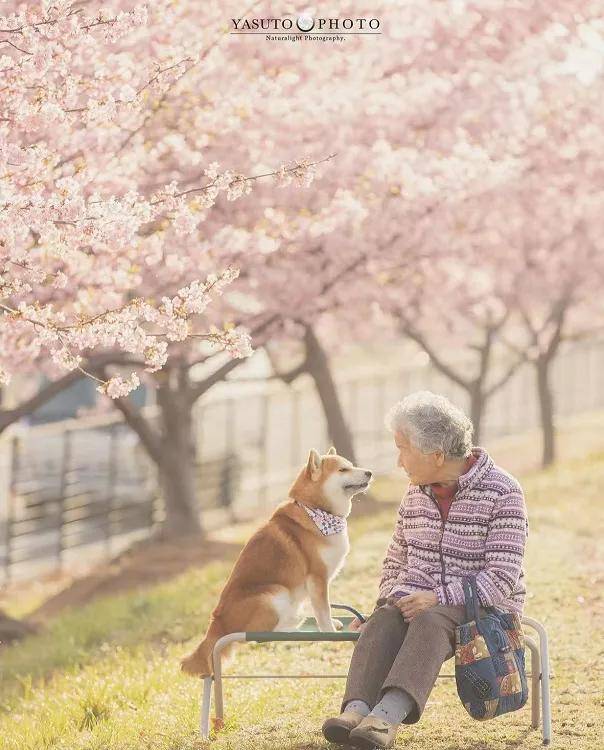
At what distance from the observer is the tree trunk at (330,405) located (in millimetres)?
16516

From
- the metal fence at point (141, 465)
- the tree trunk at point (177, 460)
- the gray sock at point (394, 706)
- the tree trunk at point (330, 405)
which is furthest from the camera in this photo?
the tree trunk at point (330, 405)

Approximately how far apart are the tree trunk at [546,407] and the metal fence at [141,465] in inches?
125

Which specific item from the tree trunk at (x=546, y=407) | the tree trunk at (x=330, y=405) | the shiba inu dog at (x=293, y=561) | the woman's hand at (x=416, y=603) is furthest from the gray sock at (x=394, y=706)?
the tree trunk at (x=546, y=407)

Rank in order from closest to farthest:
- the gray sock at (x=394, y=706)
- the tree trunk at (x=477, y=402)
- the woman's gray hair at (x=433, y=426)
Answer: the gray sock at (x=394, y=706) < the woman's gray hair at (x=433, y=426) < the tree trunk at (x=477, y=402)

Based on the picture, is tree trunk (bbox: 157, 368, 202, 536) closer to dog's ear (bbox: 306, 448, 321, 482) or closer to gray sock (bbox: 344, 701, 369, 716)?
dog's ear (bbox: 306, 448, 321, 482)

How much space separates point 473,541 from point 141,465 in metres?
13.4

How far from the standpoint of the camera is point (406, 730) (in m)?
5.18

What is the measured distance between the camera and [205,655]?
5258mm

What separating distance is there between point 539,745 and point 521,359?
1547cm

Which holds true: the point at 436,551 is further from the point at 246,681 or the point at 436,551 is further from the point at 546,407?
the point at 546,407

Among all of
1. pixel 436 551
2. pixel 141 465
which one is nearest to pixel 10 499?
pixel 141 465

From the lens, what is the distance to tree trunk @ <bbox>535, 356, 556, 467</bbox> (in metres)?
20.0

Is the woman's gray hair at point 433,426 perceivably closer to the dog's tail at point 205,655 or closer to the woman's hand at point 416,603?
the woman's hand at point 416,603

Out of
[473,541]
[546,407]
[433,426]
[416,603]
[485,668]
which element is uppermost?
[433,426]
